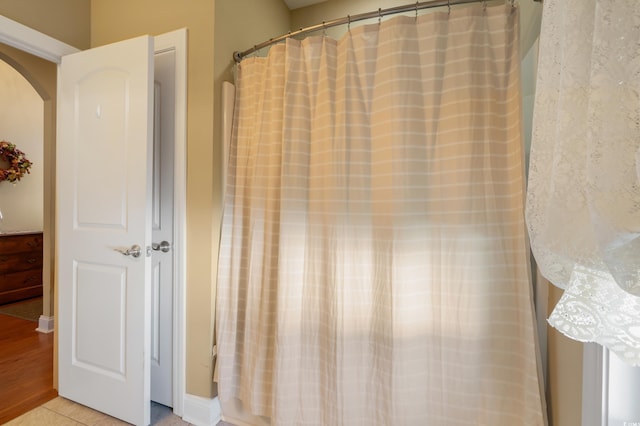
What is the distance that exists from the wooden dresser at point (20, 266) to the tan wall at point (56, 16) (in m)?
2.88

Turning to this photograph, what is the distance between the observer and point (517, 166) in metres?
1.08

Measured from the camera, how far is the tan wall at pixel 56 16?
1.49 m

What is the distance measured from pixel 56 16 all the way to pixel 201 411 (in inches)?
93.5

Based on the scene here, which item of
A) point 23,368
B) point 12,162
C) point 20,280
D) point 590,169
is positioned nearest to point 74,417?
point 23,368

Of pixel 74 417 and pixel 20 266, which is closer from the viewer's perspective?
pixel 74 417

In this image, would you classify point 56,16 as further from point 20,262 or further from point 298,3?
point 20,262

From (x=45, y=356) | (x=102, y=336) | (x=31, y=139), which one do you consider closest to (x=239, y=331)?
(x=102, y=336)

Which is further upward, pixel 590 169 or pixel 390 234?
pixel 590 169

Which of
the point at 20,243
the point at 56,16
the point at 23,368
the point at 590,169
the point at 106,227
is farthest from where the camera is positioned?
the point at 20,243

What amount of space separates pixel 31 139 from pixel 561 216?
18.0ft

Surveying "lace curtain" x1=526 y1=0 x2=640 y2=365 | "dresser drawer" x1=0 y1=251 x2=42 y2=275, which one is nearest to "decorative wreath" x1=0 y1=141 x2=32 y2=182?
"dresser drawer" x1=0 y1=251 x2=42 y2=275

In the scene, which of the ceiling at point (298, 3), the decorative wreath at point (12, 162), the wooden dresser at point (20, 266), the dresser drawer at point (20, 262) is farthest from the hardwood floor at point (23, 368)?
the ceiling at point (298, 3)

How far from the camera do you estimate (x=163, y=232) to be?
167 cm

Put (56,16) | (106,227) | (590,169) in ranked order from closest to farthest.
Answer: (590,169)
(106,227)
(56,16)
